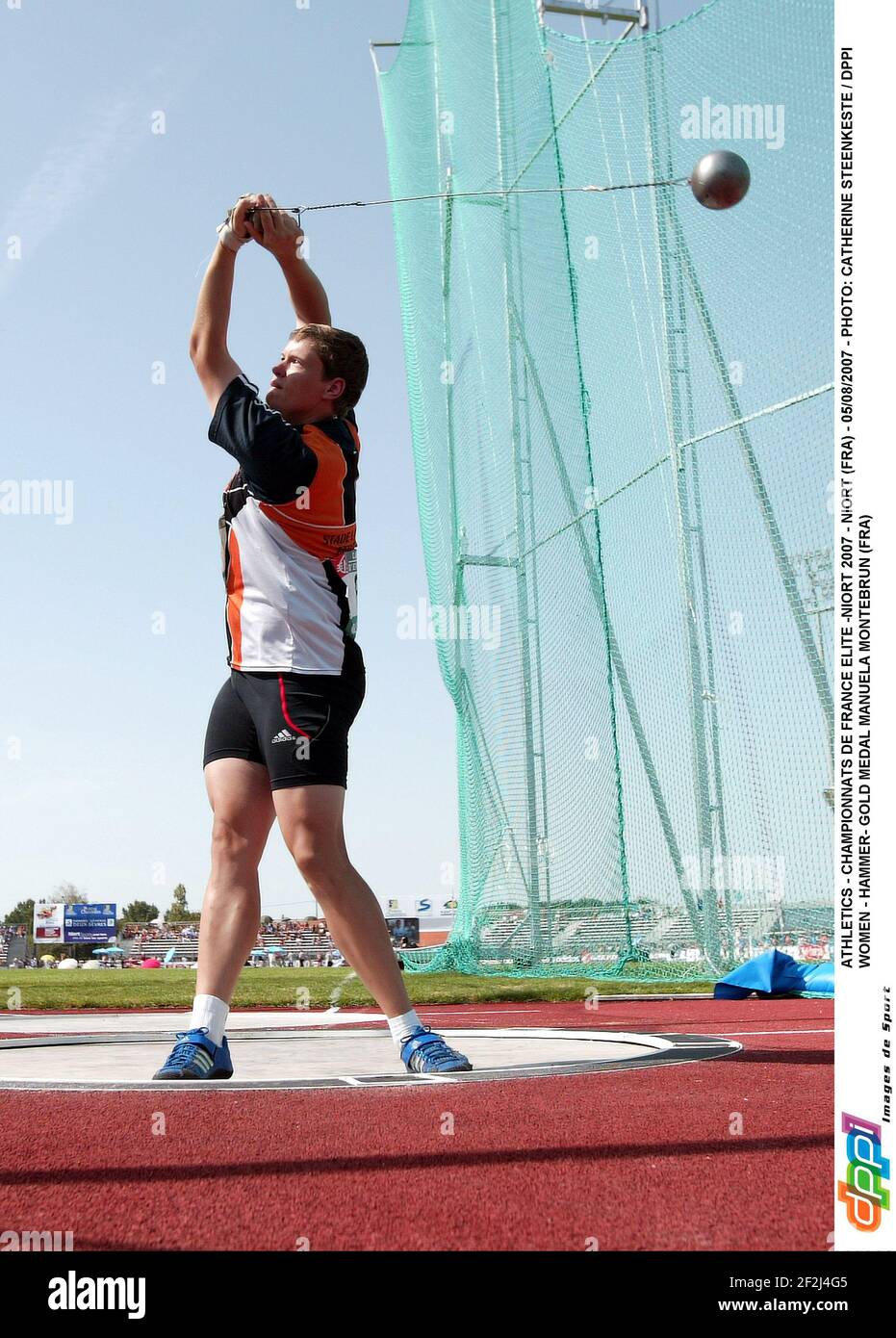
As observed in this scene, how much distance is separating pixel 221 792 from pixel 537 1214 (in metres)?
1.80

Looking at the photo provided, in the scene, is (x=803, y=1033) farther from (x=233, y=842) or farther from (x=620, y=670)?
(x=620, y=670)

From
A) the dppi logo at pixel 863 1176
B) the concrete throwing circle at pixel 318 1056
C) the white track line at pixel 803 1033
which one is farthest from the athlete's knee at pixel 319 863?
the white track line at pixel 803 1033

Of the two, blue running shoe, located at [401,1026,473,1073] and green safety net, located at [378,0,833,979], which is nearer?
blue running shoe, located at [401,1026,473,1073]

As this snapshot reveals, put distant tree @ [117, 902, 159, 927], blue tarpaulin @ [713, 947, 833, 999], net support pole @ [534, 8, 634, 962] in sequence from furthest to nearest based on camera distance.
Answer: distant tree @ [117, 902, 159, 927]
net support pole @ [534, 8, 634, 962]
blue tarpaulin @ [713, 947, 833, 999]

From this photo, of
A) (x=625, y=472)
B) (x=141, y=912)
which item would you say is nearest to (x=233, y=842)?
(x=625, y=472)

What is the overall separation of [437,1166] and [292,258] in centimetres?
254

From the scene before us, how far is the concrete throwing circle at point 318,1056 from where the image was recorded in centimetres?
308

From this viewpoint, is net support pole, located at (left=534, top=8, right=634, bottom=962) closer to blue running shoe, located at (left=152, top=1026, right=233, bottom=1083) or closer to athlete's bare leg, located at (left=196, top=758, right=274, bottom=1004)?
athlete's bare leg, located at (left=196, top=758, right=274, bottom=1004)

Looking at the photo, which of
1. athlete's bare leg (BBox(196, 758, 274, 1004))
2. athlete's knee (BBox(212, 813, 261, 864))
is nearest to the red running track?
athlete's bare leg (BBox(196, 758, 274, 1004))

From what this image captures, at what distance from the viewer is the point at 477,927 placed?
45.8ft

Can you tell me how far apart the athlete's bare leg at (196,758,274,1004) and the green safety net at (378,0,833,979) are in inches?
252

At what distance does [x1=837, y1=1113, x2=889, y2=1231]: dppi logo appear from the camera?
52.6 inches

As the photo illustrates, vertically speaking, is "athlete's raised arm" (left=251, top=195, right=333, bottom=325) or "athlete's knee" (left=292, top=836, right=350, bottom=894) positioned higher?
"athlete's raised arm" (left=251, top=195, right=333, bottom=325)

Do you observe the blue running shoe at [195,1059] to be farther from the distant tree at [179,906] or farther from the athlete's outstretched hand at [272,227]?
the distant tree at [179,906]
